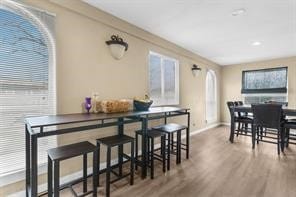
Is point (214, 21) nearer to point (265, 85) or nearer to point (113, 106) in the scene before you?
point (113, 106)

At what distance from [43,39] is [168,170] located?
2459 mm

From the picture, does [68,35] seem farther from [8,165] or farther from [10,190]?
A: [10,190]

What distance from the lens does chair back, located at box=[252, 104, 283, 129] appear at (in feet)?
11.4

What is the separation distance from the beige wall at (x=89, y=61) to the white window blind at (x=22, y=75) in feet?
0.35

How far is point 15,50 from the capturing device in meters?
1.82

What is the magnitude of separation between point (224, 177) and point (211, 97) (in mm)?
4218

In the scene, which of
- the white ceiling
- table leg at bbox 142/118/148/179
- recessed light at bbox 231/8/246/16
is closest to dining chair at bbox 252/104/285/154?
the white ceiling

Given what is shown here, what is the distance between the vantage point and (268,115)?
142 inches

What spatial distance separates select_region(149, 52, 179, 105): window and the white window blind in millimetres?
2011

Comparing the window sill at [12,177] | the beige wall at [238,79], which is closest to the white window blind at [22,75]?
the window sill at [12,177]

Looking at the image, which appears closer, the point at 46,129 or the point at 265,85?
the point at 46,129

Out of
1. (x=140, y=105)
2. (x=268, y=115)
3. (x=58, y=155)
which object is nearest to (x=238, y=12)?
(x=140, y=105)

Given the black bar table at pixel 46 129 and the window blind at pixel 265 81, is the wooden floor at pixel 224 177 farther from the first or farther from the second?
the window blind at pixel 265 81

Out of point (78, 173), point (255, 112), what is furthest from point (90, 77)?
point (255, 112)
